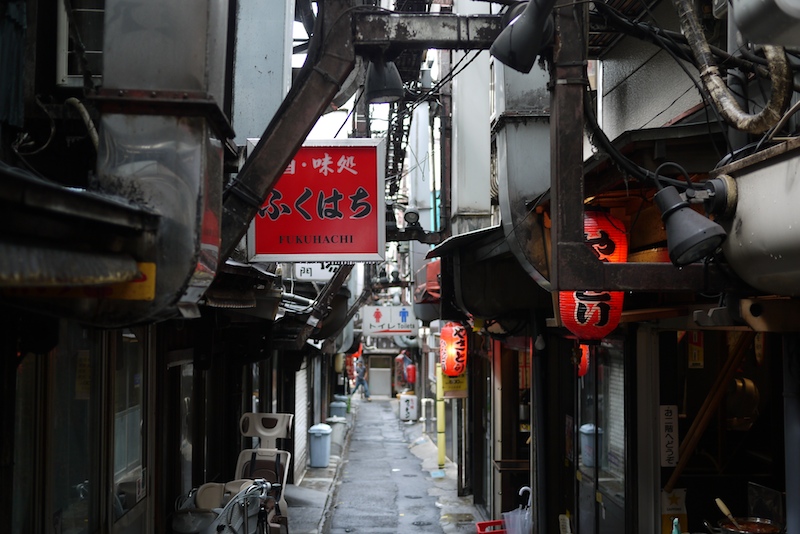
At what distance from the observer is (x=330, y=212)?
10.1m

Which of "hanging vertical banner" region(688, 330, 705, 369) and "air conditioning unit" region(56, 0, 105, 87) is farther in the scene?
"hanging vertical banner" region(688, 330, 705, 369)

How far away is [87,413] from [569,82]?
5.63m

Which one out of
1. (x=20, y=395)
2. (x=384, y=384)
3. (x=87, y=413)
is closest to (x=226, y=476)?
(x=87, y=413)

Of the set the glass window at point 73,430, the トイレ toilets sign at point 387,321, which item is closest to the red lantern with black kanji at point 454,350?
the glass window at point 73,430

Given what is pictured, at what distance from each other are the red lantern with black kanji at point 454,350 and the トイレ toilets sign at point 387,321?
1601cm

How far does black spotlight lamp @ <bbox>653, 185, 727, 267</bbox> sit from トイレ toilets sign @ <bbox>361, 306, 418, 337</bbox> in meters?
33.6

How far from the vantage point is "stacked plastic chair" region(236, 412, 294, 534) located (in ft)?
46.4

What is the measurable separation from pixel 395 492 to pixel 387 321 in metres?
16.0

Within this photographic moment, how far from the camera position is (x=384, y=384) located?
2972 inches

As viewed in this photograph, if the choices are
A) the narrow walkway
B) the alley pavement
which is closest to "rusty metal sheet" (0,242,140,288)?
the alley pavement

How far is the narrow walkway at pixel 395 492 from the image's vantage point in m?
19.5

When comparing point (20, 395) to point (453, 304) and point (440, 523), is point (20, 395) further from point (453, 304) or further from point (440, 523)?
point (440, 523)

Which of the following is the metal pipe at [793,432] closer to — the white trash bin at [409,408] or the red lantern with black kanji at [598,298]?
the red lantern with black kanji at [598,298]

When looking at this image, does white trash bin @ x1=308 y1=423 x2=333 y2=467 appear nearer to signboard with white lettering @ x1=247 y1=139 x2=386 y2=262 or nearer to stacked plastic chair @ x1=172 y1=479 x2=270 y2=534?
stacked plastic chair @ x1=172 y1=479 x2=270 y2=534
